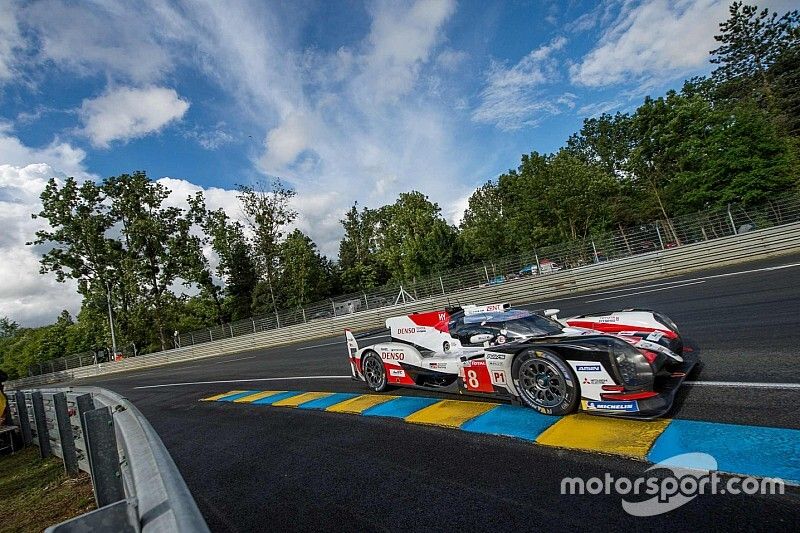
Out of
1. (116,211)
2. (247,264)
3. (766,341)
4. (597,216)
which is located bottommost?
(766,341)

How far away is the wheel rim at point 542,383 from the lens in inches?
Answer: 163

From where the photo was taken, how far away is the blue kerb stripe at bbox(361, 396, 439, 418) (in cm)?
536

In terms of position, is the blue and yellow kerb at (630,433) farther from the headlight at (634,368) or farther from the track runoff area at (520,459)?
the headlight at (634,368)

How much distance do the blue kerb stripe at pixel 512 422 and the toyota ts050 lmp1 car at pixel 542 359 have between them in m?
0.12

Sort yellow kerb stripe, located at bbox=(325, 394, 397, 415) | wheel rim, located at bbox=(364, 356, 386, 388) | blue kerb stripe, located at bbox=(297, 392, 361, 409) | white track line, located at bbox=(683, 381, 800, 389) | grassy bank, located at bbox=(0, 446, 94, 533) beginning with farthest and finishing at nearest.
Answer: wheel rim, located at bbox=(364, 356, 386, 388)
blue kerb stripe, located at bbox=(297, 392, 361, 409)
yellow kerb stripe, located at bbox=(325, 394, 397, 415)
grassy bank, located at bbox=(0, 446, 94, 533)
white track line, located at bbox=(683, 381, 800, 389)

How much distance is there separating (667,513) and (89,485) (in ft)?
19.4

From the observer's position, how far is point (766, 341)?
538cm

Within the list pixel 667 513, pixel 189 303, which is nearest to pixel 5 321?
pixel 189 303

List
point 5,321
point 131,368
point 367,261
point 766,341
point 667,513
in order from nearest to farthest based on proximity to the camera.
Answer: point 667,513 < point 766,341 < point 131,368 < point 367,261 < point 5,321

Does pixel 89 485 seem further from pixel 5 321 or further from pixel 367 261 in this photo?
pixel 5 321

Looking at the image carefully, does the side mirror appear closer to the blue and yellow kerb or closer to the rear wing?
the blue and yellow kerb

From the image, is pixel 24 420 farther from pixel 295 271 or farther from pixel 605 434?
pixel 295 271

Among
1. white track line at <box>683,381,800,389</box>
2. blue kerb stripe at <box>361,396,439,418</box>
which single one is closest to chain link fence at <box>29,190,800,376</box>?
blue kerb stripe at <box>361,396,439,418</box>

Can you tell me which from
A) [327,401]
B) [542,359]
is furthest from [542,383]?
[327,401]
